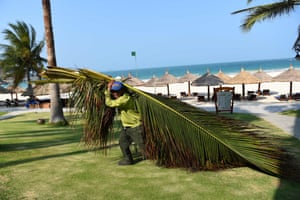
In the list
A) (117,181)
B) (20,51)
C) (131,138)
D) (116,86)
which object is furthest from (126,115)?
(20,51)

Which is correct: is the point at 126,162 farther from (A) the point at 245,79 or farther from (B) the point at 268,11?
(A) the point at 245,79

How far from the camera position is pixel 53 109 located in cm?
1200

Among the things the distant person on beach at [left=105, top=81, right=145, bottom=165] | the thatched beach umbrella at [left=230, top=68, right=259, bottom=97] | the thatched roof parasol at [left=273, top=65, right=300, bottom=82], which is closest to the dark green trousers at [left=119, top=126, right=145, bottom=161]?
the distant person on beach at [left=105, top=81, right=145, bottom=165]

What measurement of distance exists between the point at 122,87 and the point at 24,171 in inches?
87.7

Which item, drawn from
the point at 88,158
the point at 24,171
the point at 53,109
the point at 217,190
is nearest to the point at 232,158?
the point at 217,190

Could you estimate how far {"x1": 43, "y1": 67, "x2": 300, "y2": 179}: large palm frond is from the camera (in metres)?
4.63

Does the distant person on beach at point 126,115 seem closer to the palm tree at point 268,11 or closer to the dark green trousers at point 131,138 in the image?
the dark green trousers at point 131,138

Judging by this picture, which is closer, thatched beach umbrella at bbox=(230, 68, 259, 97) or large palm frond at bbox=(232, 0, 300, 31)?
large palm frond at bbox=(232, 0, 300, 31)

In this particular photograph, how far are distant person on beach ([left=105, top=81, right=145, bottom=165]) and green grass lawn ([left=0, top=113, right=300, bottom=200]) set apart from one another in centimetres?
43

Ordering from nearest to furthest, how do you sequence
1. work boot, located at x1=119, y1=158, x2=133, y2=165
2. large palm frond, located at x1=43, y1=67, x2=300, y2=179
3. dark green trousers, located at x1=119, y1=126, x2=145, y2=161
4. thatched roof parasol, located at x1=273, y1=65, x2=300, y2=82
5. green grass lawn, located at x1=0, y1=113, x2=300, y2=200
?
green grass lawn, located at x1=0, y1=113, x2=300, y2=200 → large palm frond, located at x1=43, y1=67, x2=300, y2=179 → dark green trousers, located at x1=119, y1=126, x2=145, y2=161 → work boot, located at x1=119, y1=158, x2=133, y2=165 → thatched roof parasol, located at x1=273, y1=65, x2=300, y2=82

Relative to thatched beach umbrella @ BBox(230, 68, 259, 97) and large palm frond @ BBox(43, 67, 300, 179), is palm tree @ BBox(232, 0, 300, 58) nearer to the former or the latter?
large palm frond @ BBox(43, 67, 300, 179)

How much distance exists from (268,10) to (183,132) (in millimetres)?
8203

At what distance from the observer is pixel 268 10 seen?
10.8 meters

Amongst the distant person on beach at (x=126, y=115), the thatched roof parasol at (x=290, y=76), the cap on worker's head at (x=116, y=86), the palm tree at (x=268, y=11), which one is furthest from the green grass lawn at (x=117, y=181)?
the thatched roof parasol at (x=290, y=76)
